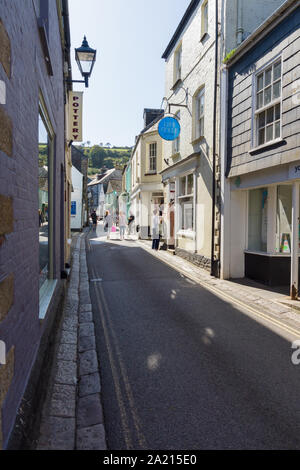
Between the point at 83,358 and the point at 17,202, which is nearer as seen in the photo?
the point at 17,202

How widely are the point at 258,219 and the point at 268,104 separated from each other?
113 inches

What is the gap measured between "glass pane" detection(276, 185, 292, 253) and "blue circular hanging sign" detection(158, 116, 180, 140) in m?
5.64

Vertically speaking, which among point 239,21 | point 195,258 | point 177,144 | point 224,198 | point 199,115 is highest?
point 239,21

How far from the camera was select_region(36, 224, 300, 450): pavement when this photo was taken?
→ 9.11 ft

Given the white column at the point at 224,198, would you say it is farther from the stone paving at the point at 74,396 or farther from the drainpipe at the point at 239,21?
the stone paving at the point at 74,396

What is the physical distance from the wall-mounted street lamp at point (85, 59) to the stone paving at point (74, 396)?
6.32 m

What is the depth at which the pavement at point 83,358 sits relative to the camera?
278cm

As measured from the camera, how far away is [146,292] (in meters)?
7.98

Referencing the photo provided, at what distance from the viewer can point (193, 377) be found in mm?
3871

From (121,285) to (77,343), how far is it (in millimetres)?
3875

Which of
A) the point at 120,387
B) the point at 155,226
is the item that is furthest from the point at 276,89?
the point at 155,226

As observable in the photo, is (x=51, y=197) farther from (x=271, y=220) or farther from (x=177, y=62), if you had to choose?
(x=177, y=62)

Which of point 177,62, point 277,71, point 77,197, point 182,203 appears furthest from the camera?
point 77,197
